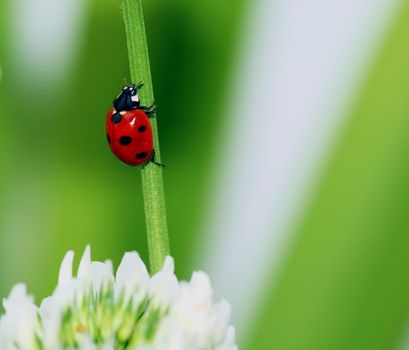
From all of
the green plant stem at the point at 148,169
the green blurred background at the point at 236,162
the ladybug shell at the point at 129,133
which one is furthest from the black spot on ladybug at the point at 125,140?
the green blurred background at the point at 236,162

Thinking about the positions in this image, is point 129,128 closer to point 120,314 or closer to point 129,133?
point 129,133

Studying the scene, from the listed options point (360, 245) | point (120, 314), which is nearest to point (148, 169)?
point (120, 314)

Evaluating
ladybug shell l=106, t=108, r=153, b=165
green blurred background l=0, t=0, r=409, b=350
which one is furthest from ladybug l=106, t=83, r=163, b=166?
green blurred background l=0, t=0, r=409, b=350

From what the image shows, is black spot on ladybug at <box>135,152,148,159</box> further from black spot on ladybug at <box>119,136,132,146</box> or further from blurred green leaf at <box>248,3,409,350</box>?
blurred green leaf at <box>248,3,409,350</box>

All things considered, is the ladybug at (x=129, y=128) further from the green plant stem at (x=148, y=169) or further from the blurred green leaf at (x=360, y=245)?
the blurred green leaf at (x=360, y=245)

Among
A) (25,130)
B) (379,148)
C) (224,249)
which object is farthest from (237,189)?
(25,130)

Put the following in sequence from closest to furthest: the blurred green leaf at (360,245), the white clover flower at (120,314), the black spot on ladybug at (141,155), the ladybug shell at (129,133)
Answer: the white clover flower at (120,314), the black spot on ladybug at (141,155), the ladybug shell at (129,133), the blurred green leaf at (360,245)

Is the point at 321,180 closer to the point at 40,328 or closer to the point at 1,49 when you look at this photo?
the point at 1,49
